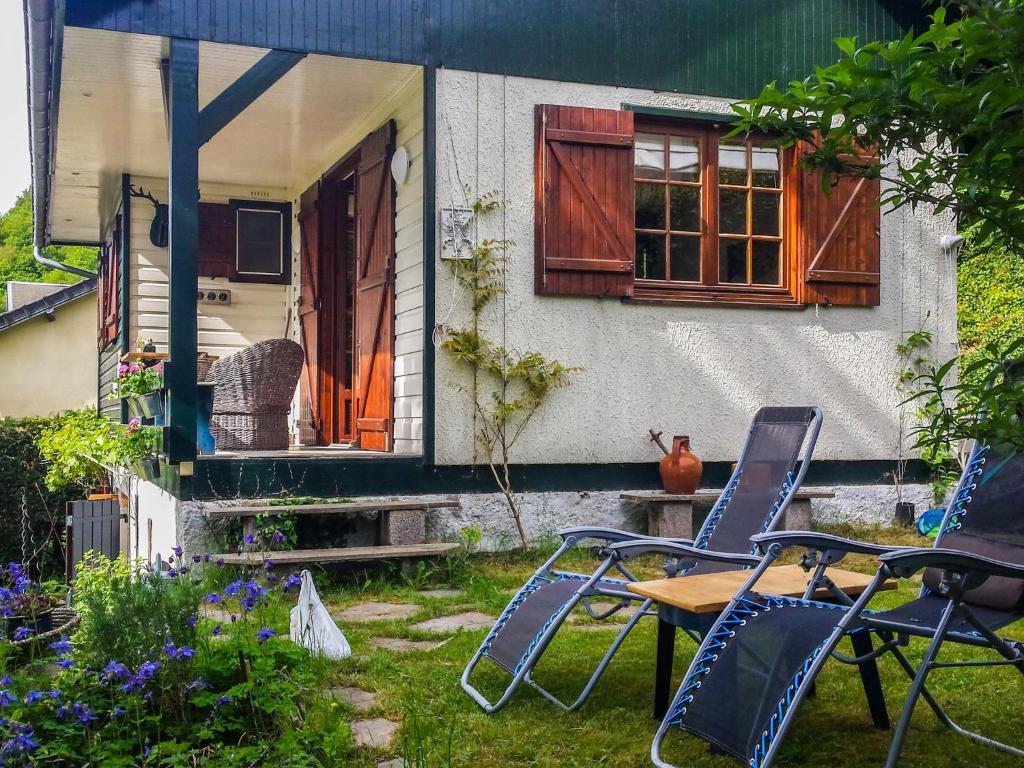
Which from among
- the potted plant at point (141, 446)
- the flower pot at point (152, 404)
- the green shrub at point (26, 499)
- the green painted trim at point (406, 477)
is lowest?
the green shrub at point (26, 499)

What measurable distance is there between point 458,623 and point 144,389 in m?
2.99

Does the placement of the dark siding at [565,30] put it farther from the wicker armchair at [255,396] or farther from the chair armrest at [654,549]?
the chair armrest at [654,549]

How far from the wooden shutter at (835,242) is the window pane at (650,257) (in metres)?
0.97

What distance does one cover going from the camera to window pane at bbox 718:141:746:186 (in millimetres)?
7340

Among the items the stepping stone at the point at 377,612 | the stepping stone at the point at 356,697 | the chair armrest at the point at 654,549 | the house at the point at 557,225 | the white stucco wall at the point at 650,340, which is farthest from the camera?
the white stucco wall at the point at 650,340

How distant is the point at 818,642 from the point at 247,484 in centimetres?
414

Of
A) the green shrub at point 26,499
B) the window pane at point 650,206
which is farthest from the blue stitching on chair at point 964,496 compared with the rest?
the green shrub at point 26,499

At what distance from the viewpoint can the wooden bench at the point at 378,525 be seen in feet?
18.8

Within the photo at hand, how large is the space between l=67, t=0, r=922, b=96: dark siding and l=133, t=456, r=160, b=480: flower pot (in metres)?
2.57

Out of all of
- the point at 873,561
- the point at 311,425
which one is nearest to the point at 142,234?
the point at 311,425

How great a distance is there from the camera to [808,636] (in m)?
2.75

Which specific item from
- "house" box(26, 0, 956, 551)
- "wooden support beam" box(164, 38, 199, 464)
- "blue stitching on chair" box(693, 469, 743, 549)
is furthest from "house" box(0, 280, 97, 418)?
"blue stitching on chair" box(693, 469, 743, 549)

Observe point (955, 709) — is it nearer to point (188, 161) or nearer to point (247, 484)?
point (247, 484)

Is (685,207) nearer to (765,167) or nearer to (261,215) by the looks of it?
(765,167)
